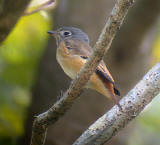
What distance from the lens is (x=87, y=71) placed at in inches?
121

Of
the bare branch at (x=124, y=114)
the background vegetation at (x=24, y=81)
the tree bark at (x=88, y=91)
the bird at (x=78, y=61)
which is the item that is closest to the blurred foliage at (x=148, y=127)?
the background vegetation at (x=24, y=81)

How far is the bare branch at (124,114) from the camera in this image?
135 inches

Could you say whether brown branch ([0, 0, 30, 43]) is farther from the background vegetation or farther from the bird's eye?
the bird's eye

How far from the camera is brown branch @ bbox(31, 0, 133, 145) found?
2844 millimetres

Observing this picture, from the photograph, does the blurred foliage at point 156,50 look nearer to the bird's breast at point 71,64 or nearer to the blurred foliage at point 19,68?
the blurred foliage at point 19,68

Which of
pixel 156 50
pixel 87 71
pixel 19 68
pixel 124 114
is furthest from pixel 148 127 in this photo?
pixel 87 71

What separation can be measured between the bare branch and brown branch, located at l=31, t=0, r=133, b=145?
1.07 ft

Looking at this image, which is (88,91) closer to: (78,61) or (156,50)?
(156,50)

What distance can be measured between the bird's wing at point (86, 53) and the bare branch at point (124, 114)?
1.59 ft

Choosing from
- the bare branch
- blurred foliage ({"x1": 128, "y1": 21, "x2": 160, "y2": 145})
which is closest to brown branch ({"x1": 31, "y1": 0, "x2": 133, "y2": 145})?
the bare branch

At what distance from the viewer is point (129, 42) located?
6.39 metres

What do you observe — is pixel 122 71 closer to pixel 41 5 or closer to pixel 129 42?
pixel 129 42

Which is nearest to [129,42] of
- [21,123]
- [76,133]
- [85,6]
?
[85,6]

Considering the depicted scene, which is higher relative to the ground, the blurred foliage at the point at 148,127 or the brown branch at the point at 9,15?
the brown branch at the point at 9,15
